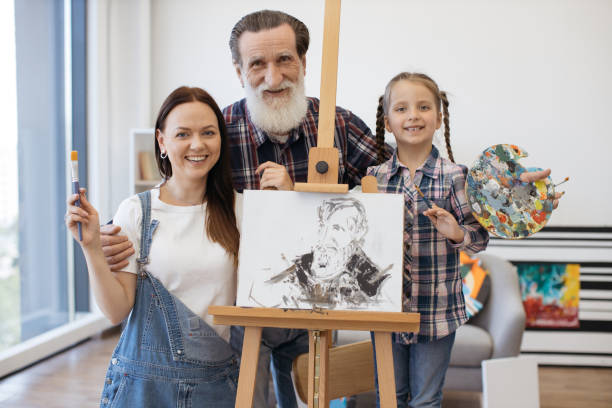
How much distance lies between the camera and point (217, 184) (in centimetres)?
143

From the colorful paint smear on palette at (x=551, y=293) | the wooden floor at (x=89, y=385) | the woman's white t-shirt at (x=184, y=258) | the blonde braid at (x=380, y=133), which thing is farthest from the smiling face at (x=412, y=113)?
the colorful paint smear on palette at (x=551, y=293)

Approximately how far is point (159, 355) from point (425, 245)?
812 mm

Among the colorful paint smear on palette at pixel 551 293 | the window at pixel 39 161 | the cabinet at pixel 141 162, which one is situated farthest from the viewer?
the cabinet at pixel 141 162

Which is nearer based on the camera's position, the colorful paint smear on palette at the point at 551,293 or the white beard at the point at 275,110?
the white beard at the point at 275,110

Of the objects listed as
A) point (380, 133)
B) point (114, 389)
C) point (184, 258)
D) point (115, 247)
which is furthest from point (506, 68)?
point (114, 389)

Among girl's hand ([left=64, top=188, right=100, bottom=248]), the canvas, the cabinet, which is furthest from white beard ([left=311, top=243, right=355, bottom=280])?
the cabinet

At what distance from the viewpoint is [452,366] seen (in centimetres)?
270

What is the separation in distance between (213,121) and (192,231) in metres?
0.32

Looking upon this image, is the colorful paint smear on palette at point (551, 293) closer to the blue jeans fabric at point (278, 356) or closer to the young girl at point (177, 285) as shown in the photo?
the blue jeans fabric at point (278, 356)

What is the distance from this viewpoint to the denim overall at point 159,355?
4.22 ft

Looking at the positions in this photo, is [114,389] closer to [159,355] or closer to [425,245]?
[159,355]

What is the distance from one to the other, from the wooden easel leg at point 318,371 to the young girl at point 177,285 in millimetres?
246

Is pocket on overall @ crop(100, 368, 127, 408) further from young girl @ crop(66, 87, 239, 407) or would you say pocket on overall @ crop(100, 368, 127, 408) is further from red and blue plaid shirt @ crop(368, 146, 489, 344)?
red and blue plaid shirt @ crop(368, 146, 489, 344)

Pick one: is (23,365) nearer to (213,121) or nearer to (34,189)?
(34,189)
